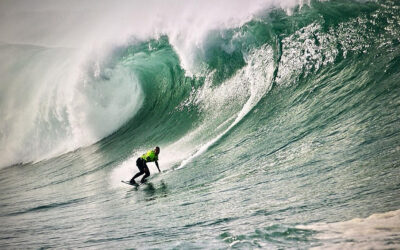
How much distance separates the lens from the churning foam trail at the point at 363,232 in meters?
2.72

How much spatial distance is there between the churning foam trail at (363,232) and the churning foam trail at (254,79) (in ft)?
16.2

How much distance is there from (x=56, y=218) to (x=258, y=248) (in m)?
4.59

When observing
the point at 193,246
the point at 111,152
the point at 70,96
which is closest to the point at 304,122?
the point at 193,246

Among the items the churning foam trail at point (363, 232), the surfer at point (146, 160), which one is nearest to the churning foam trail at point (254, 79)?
the surfer at point (146, 160)

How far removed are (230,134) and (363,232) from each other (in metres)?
5.56

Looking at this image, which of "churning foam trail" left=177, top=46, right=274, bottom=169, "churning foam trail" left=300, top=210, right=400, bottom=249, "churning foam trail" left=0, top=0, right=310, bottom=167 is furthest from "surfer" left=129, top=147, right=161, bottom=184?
"churning foam trail" left=300, top=210, right=400, bottom=249

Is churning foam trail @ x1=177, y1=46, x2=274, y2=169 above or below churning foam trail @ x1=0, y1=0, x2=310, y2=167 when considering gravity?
below

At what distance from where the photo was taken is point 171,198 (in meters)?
6.01

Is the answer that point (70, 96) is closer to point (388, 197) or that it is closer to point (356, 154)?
point (356, 154)

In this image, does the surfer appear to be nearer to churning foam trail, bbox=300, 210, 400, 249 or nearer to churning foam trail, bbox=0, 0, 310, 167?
churning foam trail, bbox=0, 0, 310, 167

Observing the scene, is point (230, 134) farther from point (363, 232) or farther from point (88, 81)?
point (88, 81)

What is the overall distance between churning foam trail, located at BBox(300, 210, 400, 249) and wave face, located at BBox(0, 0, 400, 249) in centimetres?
3

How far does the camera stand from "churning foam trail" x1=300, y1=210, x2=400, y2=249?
2.72 metres

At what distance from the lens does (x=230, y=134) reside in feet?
27.7
